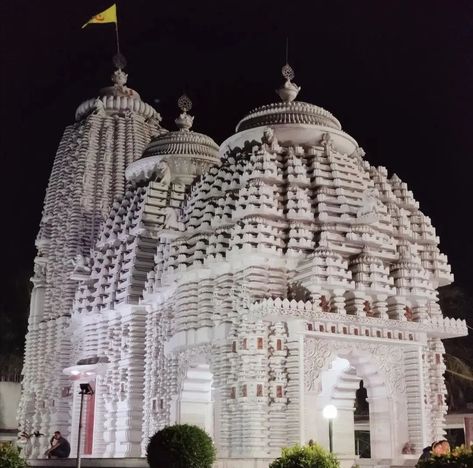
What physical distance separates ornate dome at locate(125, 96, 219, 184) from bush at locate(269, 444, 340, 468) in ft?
68.7

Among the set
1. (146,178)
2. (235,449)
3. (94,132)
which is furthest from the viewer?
(94,132)

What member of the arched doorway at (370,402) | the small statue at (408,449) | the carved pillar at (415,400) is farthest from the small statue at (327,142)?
the small statue at (408,449)

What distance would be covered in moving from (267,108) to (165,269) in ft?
24.0

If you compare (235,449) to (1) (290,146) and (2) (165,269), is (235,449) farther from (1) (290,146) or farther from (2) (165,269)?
(1) (290,146)

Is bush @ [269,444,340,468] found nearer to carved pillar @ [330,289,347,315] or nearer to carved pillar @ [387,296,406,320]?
carved pillar @ [330,289,347,315]

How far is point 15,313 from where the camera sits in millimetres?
54594

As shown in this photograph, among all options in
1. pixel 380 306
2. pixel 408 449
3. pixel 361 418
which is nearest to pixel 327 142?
pixel 380 306

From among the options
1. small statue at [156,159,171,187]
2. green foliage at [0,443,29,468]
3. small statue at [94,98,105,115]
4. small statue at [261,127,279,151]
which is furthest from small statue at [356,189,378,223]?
small statue at [94,98,105,115]

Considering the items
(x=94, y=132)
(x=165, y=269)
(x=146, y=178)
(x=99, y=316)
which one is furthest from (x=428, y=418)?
(x=94, y=132)

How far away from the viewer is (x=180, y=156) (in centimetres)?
3453

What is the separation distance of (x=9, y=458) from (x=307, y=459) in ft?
21.4

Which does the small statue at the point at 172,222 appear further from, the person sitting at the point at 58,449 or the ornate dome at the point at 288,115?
the person sitting at the point at 58,449

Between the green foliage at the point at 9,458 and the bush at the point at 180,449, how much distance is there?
113 inches

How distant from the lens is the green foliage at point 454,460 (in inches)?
458
